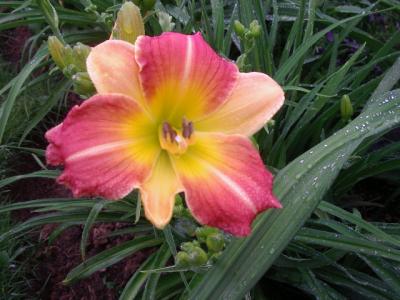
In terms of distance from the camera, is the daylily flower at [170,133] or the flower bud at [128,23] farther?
the flower bud at [128,23]

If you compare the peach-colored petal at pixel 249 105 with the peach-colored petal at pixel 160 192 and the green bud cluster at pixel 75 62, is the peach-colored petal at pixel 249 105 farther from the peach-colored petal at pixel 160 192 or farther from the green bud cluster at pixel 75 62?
the green bud cluster at pixel 75 62

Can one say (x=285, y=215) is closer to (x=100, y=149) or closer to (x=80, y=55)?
(x=100, y=149)

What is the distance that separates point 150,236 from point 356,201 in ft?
2.06

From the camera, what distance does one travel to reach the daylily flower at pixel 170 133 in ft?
2.30

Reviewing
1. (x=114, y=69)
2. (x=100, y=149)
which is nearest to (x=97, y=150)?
(x=100, y=149)

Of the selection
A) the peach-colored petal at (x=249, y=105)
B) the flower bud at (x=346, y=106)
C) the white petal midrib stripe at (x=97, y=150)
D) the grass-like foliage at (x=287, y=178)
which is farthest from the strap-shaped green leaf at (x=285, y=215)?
the flower bud at (x=346, y=106)

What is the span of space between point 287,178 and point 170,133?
0.68 ft

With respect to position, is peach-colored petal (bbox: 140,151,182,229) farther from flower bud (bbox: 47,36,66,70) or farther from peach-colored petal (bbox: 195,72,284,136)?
flower bud (bbox: 47,36,66,70)

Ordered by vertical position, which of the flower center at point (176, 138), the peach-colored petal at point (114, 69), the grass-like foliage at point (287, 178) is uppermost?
the peach-colored petal at point (114, 69)

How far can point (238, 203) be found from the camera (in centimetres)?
72

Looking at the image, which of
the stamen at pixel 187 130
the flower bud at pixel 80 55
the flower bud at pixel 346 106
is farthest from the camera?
the flower bud at pixel 346 106

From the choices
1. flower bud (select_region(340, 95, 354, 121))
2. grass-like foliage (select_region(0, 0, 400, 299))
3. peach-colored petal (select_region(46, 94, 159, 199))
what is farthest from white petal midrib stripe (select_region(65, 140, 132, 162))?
flower bud (select_region(340, 95, 354, 121))

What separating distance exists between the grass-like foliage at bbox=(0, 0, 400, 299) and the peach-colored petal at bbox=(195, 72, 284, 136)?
115mm

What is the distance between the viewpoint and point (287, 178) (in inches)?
33.9
